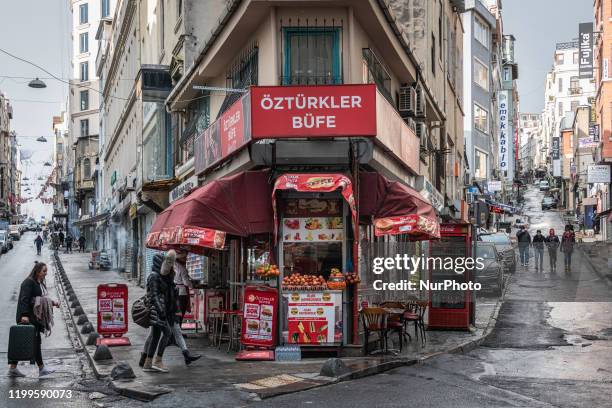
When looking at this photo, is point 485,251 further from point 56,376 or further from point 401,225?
point 56,376

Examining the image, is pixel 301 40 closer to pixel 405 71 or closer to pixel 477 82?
pixel 405 71

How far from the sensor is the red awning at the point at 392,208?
13.6 meters

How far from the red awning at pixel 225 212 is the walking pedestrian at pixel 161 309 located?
1.17 m

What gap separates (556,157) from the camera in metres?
111

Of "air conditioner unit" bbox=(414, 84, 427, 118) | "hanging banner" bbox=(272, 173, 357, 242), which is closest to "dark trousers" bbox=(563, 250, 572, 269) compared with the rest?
"air conditioner unit" bbox=(414, 84, 427, 118)

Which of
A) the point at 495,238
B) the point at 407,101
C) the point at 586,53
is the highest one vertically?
the point at 586,53


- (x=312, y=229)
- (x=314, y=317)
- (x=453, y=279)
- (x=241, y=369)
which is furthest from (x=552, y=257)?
(x=241, y=369)

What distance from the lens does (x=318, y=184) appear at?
13062 mm

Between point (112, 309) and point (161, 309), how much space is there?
11.9ft

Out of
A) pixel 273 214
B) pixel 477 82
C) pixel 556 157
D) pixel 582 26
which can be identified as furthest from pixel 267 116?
pixel 556 157

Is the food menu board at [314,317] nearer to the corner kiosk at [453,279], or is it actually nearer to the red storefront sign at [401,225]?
the red storefront sign at [401,225]

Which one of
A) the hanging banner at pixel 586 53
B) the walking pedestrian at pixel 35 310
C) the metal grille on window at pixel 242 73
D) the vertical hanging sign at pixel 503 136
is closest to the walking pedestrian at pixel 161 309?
the walking pedestrian at pixel 35 310

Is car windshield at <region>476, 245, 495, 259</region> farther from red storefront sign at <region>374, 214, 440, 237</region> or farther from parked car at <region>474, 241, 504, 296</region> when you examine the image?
red storefront sign at <region>374, 214, 440, 237</region>

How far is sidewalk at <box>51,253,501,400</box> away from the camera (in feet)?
35.3
